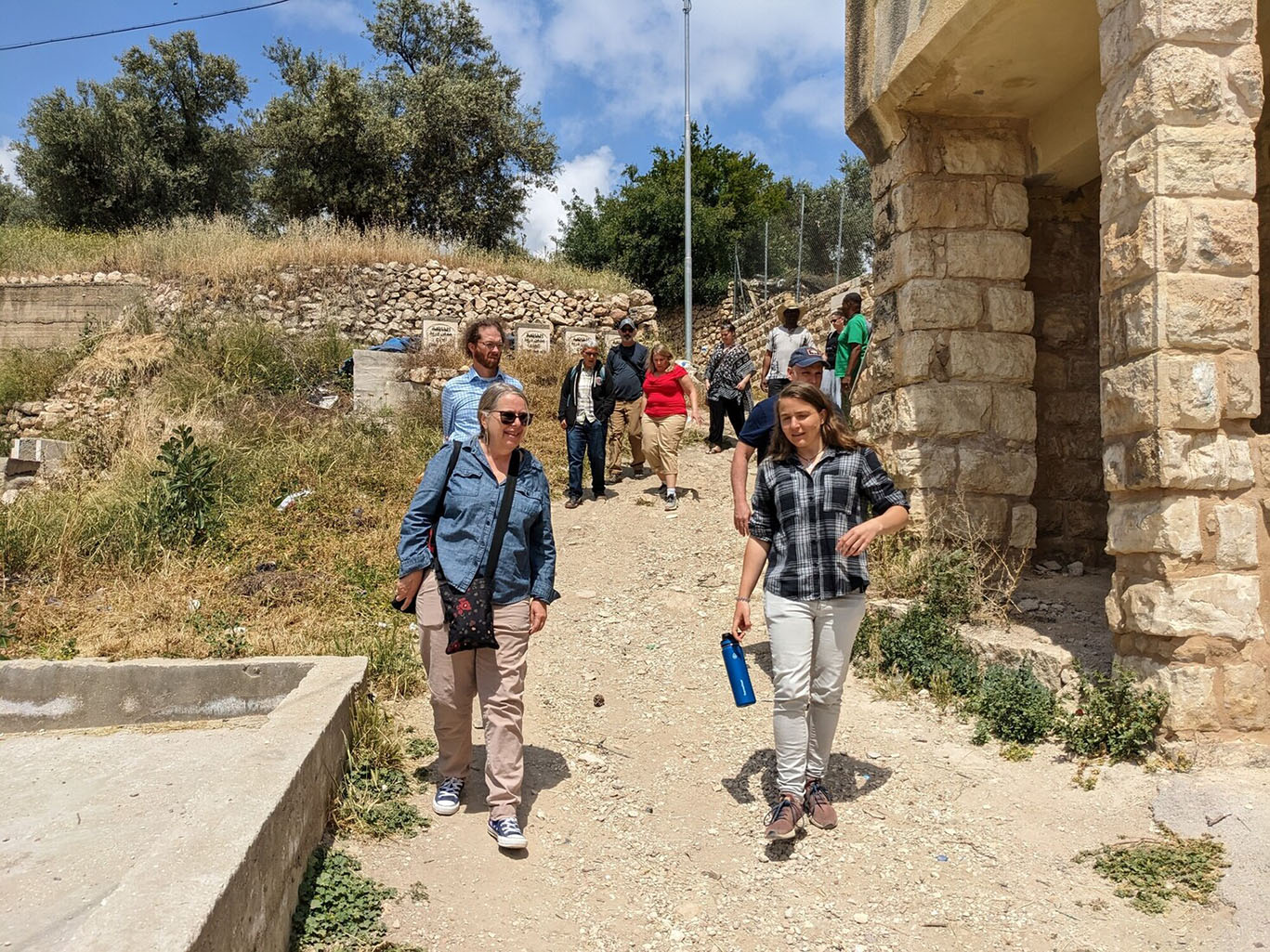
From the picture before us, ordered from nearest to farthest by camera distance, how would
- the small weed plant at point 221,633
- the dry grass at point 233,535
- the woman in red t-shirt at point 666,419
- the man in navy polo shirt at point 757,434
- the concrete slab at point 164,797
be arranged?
1. the concrete slab at point 164,797
2. the man in navy polo shirt at point 757,434
3. the small weed plant at point 221,633
4. the dry grass at point 233,535
5. the woman in red t-shirt at point 666,419

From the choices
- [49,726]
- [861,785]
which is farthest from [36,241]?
[861,785]

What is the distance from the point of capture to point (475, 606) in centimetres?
354

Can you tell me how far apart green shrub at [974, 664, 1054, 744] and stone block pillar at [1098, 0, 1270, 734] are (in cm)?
56

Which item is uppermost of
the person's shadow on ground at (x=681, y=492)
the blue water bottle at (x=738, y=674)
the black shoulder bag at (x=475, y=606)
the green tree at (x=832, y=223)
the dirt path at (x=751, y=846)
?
the green tree at (x=832, y=223)

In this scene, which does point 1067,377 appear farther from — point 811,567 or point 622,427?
point 622,427

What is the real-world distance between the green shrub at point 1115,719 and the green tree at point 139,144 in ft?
77.5

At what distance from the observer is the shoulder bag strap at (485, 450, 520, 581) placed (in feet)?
11.9

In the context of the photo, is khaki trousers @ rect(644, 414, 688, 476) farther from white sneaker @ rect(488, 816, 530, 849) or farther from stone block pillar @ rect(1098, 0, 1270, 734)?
white sneaker @ rect(488, 816, 530, 849)

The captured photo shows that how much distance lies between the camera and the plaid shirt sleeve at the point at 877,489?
3.62 meters

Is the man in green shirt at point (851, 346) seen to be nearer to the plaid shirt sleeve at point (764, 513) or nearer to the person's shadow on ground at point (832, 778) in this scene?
the person's shadow on ground at point (832, 778)

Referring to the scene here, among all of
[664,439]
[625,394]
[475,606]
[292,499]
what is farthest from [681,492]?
[475,606]

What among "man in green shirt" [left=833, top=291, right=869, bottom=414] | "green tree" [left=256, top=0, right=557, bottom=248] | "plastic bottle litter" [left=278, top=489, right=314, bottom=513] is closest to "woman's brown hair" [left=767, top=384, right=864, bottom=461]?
"man in green shirt" [left=833, top=291, right=869, bottom=414]

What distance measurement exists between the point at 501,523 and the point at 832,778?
2.03 meters

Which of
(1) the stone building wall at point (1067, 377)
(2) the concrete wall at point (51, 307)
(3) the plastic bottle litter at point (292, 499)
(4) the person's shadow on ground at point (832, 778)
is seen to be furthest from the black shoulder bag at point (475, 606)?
(2) the concrete wall at point (51, 307)
